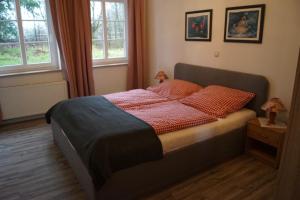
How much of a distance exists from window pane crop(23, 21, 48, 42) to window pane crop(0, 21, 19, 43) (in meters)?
0.14

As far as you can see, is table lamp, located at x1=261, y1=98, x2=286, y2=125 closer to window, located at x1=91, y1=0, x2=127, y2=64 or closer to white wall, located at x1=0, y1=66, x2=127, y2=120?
window, located at x1=91, y1=0, x2=127, y2=64

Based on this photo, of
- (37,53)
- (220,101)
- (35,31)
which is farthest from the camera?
(37,53)

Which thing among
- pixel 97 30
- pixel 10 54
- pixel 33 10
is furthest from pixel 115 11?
pixel 10 54

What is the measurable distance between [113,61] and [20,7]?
1.82 metres

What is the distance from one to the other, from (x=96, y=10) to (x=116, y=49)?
2.72 feet

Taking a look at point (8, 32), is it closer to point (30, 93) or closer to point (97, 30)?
point (30, 93)

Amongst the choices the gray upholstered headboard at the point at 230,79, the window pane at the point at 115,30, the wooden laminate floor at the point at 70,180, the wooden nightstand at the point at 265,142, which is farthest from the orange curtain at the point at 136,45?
the wooden nightstand at the point at 265,142

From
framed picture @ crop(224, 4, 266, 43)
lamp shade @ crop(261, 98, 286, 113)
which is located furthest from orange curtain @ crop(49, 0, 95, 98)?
lamp shade @ crop(261, 98, 286, 113)

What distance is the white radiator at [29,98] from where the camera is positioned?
384cm

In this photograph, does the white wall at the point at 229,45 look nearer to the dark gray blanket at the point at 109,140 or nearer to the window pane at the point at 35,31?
the dark gray blanket at the point at 109,140

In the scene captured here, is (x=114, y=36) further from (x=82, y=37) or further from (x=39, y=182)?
(x=39, y=182)

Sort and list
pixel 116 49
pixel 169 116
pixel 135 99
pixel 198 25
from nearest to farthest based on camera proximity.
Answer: pixel 169 116
pixel 135 99
pixel 198 25
pixel 116 49

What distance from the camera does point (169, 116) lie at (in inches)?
103

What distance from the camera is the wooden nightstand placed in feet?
8.32
